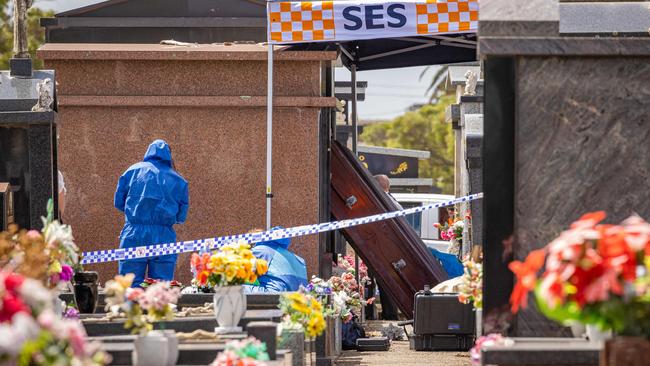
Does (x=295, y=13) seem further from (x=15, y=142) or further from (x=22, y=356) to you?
(x=22, y=356)

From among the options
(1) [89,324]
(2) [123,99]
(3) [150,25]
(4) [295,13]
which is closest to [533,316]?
(1) [89,324]

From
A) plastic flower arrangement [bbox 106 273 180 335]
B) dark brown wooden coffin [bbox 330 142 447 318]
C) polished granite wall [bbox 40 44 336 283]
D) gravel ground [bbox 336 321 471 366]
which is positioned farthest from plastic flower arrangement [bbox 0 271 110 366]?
dark brown wooden coffin [bbox 330 142 447 318]

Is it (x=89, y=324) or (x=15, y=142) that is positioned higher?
(x=15, y=142)

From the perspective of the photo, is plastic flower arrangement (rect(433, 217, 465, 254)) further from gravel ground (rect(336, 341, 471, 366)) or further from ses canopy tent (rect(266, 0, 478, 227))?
gravel ground (rect(336, 341, 471, 366))

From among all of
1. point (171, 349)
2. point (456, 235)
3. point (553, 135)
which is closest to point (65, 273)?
point (171, 349)

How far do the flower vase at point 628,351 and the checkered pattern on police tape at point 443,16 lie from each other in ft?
28.6

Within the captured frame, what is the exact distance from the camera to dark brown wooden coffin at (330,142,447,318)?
49.7 feet

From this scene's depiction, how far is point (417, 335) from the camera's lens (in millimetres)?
13656

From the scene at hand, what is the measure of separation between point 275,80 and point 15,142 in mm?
3496

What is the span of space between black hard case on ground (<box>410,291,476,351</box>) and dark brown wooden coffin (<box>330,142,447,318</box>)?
63.9 inches

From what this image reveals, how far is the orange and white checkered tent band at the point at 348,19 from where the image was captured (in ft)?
46.3

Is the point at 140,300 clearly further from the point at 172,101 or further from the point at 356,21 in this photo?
the point at 172,101

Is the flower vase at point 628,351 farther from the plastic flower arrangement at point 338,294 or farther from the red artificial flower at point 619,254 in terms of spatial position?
the plastic flower arrangement at point 338,294

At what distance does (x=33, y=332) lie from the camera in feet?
15.8
